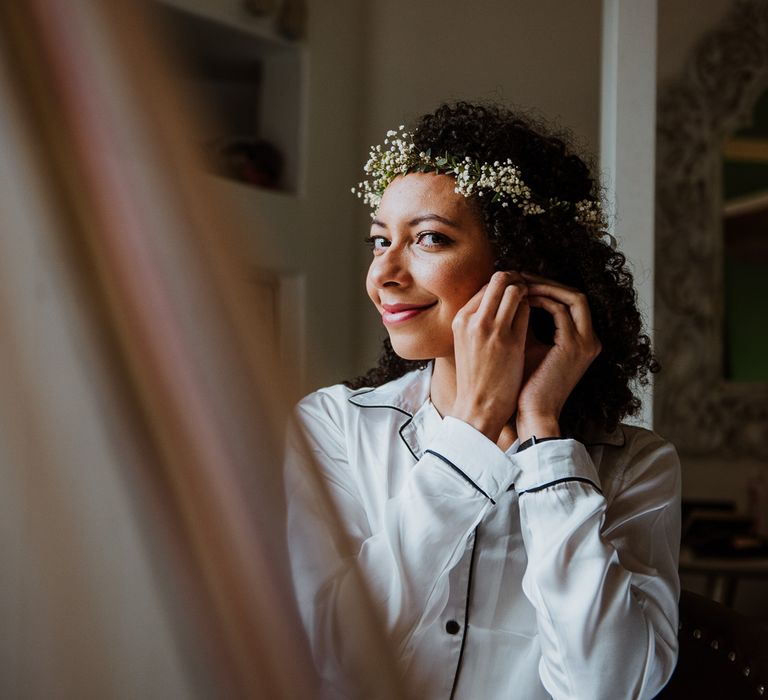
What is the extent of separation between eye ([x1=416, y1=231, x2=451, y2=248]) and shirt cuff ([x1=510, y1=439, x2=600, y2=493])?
248 mm

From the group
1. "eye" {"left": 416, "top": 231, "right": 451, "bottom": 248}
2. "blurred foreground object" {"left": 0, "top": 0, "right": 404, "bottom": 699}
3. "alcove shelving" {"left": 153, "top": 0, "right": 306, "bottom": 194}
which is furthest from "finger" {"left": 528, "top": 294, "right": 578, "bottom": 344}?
"blurred foreground object" {"left": 0, "top": 0, "right": 404, "bottom": 699}

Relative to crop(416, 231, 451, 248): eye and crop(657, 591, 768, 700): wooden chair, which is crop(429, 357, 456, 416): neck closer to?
crop(416, 231, 451, 248): eye

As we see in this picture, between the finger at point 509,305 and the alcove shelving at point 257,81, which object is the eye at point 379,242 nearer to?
the finger at point 509,305

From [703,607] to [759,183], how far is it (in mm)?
2429

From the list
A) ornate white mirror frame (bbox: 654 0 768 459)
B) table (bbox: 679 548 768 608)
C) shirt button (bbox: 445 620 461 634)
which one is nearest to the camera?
shirt button (bbox: 445 620 461 634)

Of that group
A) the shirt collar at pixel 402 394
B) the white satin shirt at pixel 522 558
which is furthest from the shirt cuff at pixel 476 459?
Result: the shirt collar at pixel 402 394

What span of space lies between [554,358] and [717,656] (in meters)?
0.35

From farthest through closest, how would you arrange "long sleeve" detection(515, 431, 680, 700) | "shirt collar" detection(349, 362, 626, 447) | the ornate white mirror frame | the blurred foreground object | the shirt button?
the ornate white mirror frame → "shirt collar" detection(349, 362, 626, 447) → the shirt button → "long sleeve" detection(515, 431, 680, 700) → the blurred foreground object

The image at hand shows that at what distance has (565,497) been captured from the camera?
0.87 m

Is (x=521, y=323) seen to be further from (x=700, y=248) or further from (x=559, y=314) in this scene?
(x=700, y=248)

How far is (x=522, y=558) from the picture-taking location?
3.22 ft

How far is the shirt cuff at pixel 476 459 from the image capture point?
850 millimetres

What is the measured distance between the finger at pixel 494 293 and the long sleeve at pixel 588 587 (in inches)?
5.9

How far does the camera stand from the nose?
96cm
